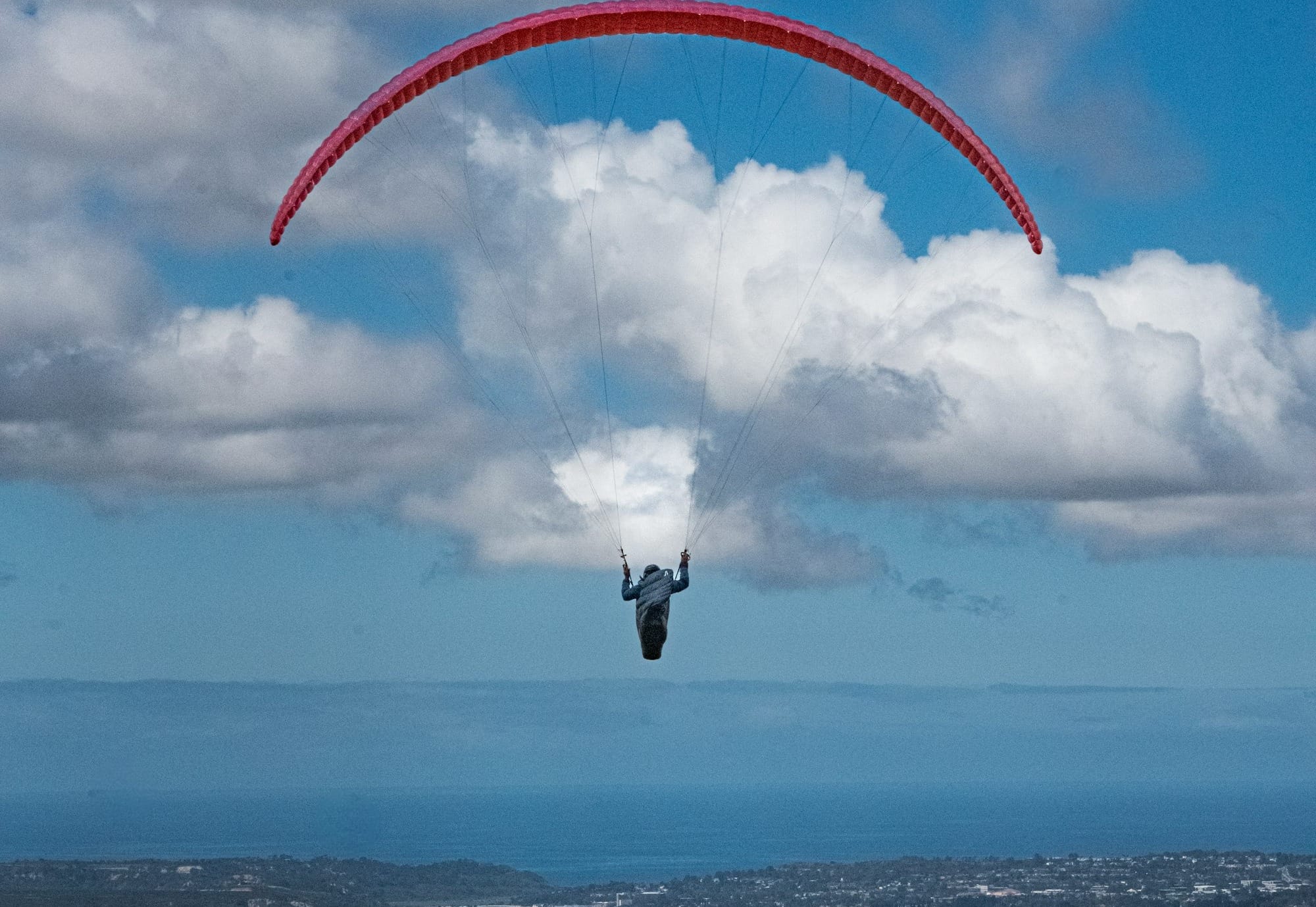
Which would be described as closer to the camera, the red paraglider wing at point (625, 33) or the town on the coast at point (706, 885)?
the red paraglider wing at point (625, 33)

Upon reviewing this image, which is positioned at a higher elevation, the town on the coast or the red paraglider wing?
the red paraglider wing

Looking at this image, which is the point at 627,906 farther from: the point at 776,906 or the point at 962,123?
the point at 962,123

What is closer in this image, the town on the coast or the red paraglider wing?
the red paraglider wing

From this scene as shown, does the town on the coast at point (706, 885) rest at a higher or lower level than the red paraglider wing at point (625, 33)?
lower
